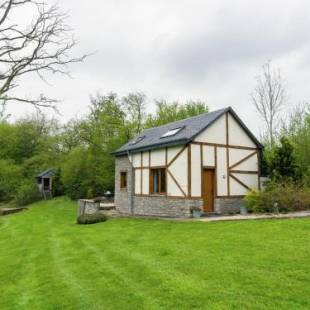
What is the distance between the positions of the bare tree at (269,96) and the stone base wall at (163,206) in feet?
37.3

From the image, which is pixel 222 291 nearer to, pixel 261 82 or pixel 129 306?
pixel 129 306

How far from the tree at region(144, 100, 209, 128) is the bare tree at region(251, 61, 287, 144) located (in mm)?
9715

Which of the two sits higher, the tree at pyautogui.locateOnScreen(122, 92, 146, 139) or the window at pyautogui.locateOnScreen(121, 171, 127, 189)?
the tree at pyautogui.locateOnScreen(122, 92, 146, 139)

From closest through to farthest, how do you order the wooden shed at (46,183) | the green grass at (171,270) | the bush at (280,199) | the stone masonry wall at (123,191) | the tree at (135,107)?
the green grass at (171,270)
the bush at (280,199)
the stone masonry wall at (123,191)
the tree at (135,107)
the wooden shed at (46,183)

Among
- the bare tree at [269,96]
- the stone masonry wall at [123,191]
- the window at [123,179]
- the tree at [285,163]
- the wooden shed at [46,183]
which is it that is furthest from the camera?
the wooden shed at [46,183]

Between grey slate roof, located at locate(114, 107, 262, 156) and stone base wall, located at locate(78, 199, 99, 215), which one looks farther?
stone base wall, located at locate(78, 199, 99, 215)

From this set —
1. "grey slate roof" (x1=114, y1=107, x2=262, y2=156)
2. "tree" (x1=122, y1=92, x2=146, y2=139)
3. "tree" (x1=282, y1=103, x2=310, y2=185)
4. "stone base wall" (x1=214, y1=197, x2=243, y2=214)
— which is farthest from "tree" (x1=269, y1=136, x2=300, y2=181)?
"tree" (x1=122, y1=92, x2=146, y2=139)

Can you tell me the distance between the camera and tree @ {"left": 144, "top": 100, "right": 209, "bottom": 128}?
32906 millimetres

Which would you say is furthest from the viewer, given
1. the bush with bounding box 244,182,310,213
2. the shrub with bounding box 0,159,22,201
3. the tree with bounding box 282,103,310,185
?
the shrub with bounding box 0,159,22,201

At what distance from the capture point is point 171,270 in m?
6.94

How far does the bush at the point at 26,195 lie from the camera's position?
3569cm

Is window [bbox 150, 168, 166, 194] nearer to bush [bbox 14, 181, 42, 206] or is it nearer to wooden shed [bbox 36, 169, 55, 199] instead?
wooden shed [bbox 36, 169, 55, 199]

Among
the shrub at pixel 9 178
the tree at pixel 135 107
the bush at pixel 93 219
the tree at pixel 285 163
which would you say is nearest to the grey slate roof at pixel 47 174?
the shrub at pixel 9 178

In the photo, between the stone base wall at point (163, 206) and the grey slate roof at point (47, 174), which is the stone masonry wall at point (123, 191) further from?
the grey slate roof at point (47, 174)
